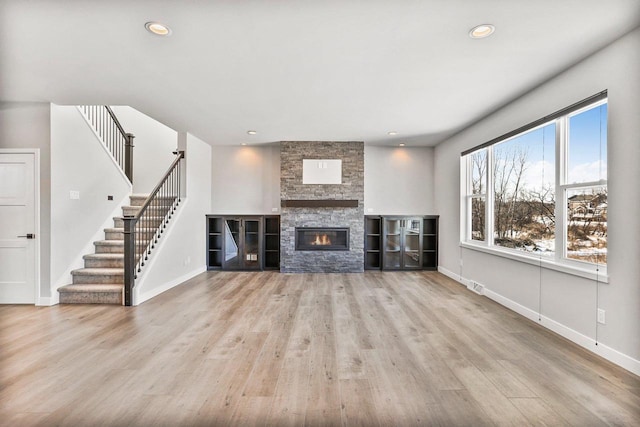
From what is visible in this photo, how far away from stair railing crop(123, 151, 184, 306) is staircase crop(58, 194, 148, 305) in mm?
155

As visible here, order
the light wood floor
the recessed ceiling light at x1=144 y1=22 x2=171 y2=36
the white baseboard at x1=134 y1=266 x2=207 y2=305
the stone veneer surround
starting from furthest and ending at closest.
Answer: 1. the stone veneer surround
2. the white baseboard at x1=134 y1=266 x2=207 y2=305
3. the recessed ceiling light at x1=144 y1=22 x2=171 y2=36
4. the light wood floor

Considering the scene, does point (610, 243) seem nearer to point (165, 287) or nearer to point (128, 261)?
point (128, 261)

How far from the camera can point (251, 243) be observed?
6508 mm

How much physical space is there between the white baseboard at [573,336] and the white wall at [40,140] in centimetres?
635

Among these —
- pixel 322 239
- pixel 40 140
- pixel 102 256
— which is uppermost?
pixel 40 140

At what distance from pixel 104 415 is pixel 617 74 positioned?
474cm

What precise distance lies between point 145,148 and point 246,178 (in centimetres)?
260

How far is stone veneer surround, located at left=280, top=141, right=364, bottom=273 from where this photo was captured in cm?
621

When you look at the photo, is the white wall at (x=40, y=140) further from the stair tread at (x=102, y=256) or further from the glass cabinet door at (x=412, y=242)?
the glass cabinet door at (x=412, y=242)

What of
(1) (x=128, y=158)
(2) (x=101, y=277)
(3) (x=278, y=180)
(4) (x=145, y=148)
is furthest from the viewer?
(4) (x=145, y=148)

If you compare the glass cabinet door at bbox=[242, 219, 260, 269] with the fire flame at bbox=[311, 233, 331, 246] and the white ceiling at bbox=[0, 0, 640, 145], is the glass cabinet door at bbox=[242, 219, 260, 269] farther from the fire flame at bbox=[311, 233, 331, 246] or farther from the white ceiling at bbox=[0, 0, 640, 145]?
the white ceiling at bbox=[0, 0, 640, 145]

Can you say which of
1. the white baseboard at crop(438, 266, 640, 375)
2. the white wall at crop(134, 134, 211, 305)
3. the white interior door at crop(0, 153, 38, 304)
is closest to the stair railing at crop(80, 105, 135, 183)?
the white interior door at crop(0, 153, 38, 304)

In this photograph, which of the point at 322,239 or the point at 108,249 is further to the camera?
the point at 322,239

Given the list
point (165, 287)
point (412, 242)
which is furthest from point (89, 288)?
point (412, 242)
